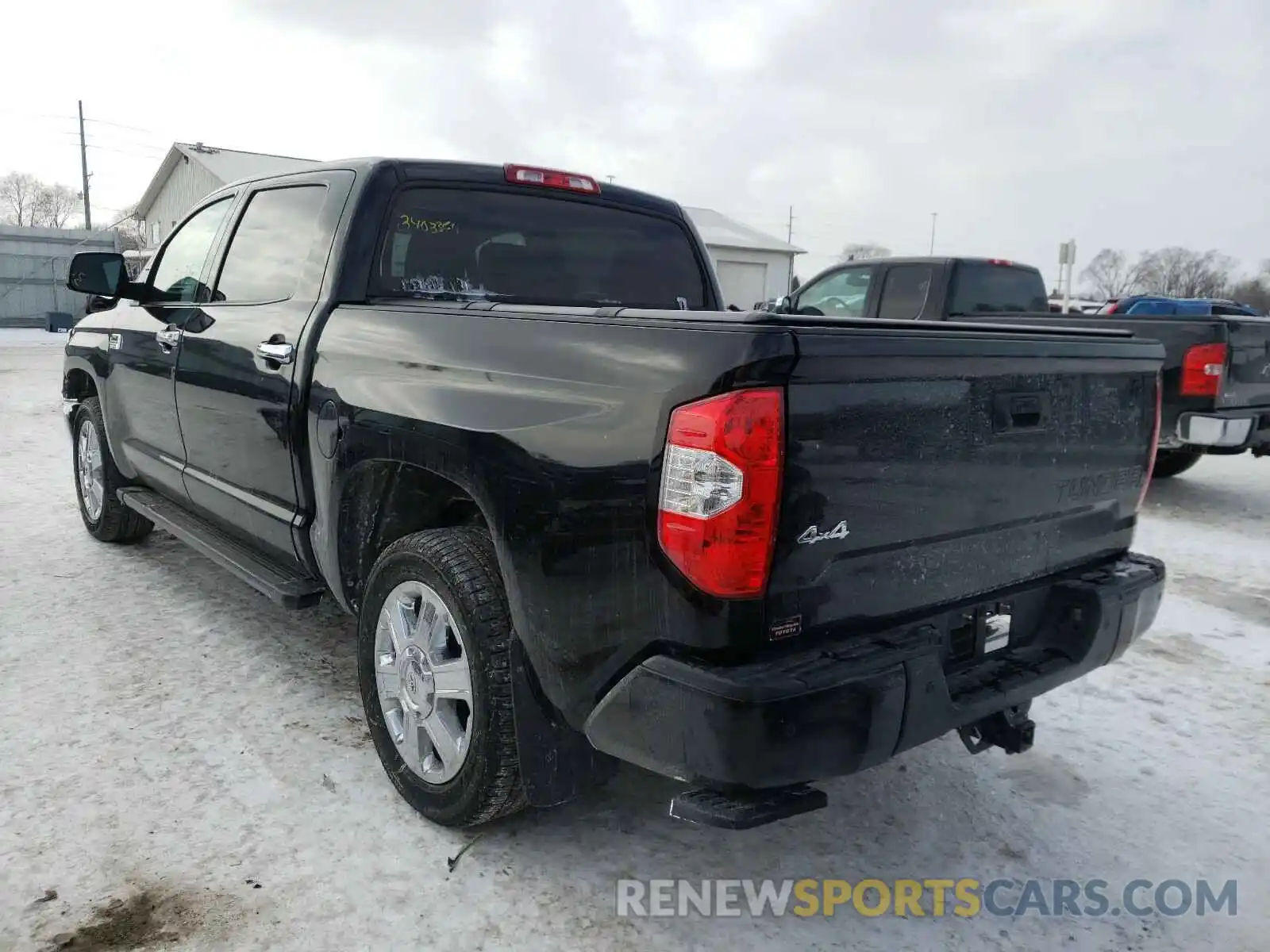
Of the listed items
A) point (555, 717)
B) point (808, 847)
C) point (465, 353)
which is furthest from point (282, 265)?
point (808, 847)

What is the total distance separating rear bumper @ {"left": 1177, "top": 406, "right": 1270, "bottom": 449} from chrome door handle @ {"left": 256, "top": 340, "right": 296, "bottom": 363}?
6105 millimetres

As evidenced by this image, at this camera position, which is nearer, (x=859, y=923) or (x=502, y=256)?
(x=859, y=923)

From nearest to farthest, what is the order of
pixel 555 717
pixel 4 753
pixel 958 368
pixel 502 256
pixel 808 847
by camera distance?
pixel 958 368, pixel 555 717, pixel 808 847, pixel 4 753, pixel 502 256

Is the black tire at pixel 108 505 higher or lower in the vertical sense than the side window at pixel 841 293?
lower

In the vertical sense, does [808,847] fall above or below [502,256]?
below

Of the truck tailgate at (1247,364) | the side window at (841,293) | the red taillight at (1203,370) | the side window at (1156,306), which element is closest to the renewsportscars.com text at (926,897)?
the red taillight at (1203,370)

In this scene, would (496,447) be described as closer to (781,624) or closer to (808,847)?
(781,624)

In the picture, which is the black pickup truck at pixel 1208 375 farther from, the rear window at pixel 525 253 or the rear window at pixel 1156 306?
the rear window at pixel 1156 306

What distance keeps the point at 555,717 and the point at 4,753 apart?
78.9 inches

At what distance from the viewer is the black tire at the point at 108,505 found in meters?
5.22

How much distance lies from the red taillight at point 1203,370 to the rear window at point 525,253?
445 centimetres

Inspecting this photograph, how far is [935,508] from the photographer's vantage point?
227cm

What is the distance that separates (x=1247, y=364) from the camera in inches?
267

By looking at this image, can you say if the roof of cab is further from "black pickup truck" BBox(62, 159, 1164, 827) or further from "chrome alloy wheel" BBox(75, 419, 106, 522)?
"chrome alloy wheel" BBox(75, 419, 106, 522)
